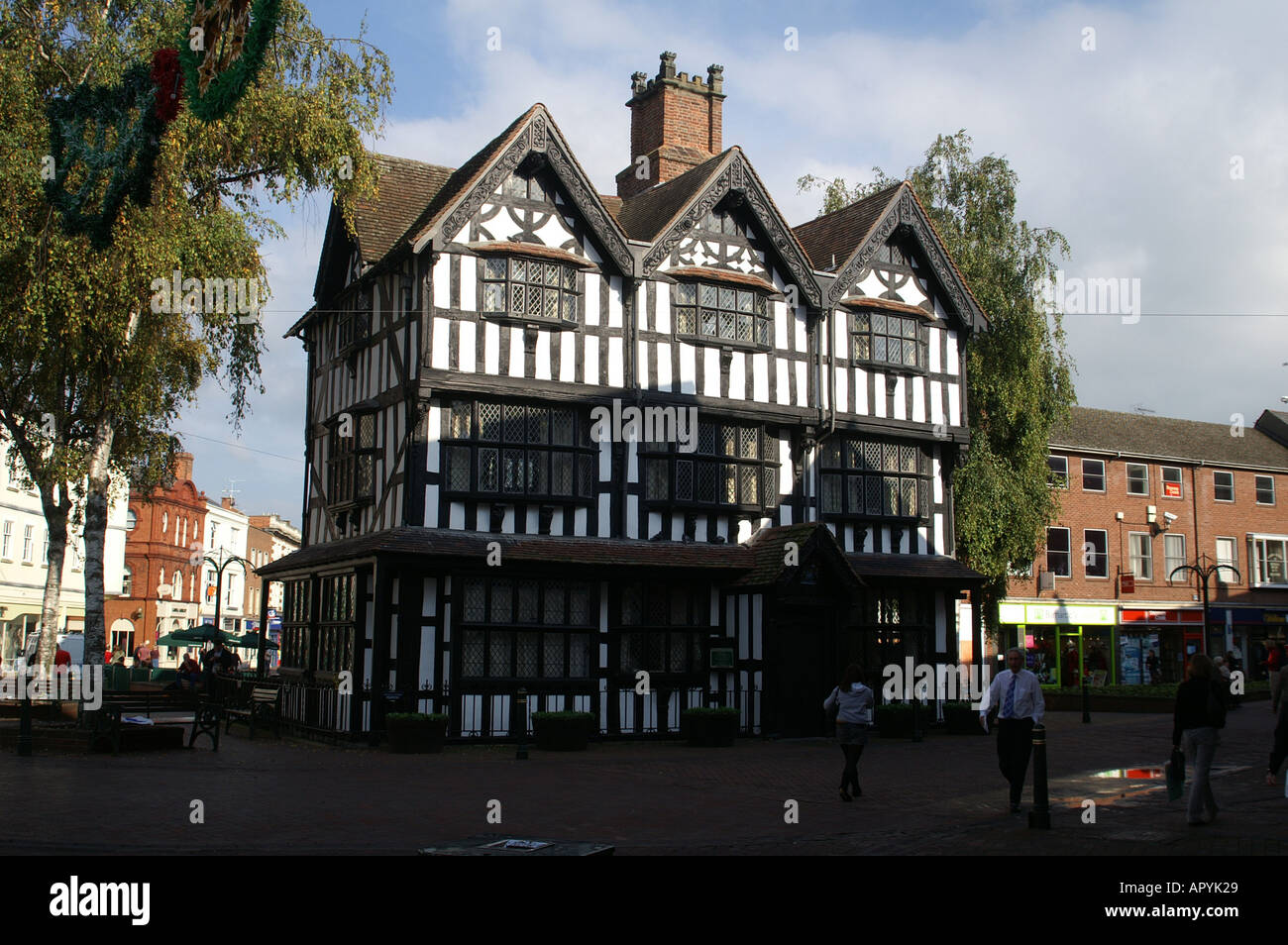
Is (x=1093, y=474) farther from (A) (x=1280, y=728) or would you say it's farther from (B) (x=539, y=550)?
(A) (x=1280, y=728)

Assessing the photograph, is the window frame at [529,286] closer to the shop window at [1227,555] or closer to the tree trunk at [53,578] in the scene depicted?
the tree trunk at [53,578]

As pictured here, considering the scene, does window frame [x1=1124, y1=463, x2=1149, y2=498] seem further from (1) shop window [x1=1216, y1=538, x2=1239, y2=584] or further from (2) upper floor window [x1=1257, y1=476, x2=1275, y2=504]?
(2) upper floor window [x1=1257, y1=476, x2=1275, y2=504]

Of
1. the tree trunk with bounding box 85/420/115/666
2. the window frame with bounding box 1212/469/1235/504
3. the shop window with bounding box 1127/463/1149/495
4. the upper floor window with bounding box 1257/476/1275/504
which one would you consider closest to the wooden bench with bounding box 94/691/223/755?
the tree trunk with bounding box 85/420/115/666

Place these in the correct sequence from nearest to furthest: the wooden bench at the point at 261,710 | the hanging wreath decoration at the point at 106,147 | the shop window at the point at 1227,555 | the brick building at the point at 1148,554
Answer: the hanging wreath decoration at the point at 106,147 < the wooden bench at the point at 261,710 < the brick building at the point at 1148,554 < the shop window at the point at 1227,555

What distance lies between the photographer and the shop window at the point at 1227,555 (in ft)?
154

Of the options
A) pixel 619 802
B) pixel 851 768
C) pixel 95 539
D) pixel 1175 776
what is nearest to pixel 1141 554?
pixel 851 768

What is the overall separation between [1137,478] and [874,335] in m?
23.8

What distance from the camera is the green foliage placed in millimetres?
28281

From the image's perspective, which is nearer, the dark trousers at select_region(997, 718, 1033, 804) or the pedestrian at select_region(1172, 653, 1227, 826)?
the pedestrian at select_region(1172, 653, 1227, 826)

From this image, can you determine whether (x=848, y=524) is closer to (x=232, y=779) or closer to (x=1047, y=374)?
(x=1047, y=374)

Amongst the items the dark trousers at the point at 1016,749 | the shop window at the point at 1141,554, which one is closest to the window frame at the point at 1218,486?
the shop window at the point at 1141,554

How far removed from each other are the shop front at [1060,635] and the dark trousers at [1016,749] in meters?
30.5

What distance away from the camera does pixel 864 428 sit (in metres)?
25.4

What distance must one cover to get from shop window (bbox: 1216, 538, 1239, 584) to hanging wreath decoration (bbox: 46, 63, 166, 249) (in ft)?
140
